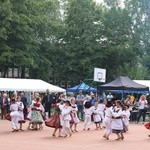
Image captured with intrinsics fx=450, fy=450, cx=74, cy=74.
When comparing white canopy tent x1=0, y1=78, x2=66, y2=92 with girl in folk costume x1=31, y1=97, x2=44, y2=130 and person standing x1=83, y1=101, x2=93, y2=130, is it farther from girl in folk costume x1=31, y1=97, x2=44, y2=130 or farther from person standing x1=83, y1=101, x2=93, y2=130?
person standing x1=83, y1=101, x2=93, y2=130

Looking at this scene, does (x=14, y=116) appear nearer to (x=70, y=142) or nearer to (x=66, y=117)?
(x=66, y=117)

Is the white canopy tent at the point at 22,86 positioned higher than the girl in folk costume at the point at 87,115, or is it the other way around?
the white canopy tent at the point at 22,86

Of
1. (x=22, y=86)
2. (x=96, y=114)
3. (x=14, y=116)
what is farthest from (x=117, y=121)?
(x=22, y=86)

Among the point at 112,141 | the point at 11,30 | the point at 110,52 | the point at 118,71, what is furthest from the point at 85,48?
the point at 112,141

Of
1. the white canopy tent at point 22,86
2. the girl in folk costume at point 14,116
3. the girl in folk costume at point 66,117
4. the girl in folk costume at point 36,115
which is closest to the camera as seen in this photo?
the girl in folk costume at point 66,117

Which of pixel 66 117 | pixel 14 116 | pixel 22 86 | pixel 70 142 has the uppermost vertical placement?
pixel 22 86

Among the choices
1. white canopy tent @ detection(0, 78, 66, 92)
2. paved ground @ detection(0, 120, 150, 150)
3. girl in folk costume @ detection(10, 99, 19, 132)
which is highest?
white canopy tent @ detection(0, 78, 66, 92)

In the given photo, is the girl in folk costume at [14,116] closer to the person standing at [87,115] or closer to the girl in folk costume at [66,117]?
the girl in folk costume at [66,117]

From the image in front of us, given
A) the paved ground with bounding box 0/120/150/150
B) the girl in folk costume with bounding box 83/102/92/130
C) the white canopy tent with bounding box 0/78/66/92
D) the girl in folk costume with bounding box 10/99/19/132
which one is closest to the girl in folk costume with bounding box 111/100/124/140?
the paved ground with bounding box 0/120/150/150

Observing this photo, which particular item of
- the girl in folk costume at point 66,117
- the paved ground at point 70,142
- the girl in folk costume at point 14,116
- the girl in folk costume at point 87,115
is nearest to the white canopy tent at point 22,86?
the girl in folk costume at point 14,116

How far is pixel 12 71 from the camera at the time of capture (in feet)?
199

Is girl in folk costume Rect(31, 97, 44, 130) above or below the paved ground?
above

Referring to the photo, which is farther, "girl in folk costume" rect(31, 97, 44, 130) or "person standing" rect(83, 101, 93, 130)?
"person standing" rect(83, 101, 93, 130)

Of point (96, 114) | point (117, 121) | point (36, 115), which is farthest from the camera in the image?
point (96, 114)
